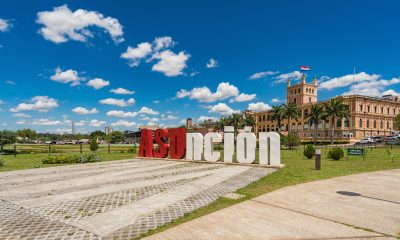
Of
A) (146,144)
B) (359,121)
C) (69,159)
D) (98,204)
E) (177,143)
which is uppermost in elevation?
(359,121)

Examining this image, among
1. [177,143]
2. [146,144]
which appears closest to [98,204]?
[177,143]

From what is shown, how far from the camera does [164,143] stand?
84.9 feet

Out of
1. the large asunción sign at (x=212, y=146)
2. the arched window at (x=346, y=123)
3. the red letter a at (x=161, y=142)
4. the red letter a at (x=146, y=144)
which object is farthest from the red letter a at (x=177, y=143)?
the arched window at (x=346, y=123)

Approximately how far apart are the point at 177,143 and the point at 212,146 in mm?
3538

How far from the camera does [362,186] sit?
10.6m

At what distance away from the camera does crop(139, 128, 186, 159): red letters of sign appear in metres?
23.8

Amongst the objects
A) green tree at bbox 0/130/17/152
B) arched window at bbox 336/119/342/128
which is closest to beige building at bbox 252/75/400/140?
arched window at bbox 336/119/342/128

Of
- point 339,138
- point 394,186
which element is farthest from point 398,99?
point 394,186

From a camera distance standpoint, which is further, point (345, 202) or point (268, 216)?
point (345, 202)

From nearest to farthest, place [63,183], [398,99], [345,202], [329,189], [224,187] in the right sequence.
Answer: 1. [345,202]
2. [329,189]
3. [224,187]
4. [63,183]
5. [398,99]

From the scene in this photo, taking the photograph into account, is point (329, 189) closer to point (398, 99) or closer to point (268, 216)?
point (268, 216)

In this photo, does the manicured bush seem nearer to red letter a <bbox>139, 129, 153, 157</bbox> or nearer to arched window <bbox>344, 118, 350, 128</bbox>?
red letter a <bbox>139, 129, 153, 157</bbox>

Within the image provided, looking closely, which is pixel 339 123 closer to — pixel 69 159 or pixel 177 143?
pixel 177 143

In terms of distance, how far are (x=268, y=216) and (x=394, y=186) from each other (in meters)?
6.89
